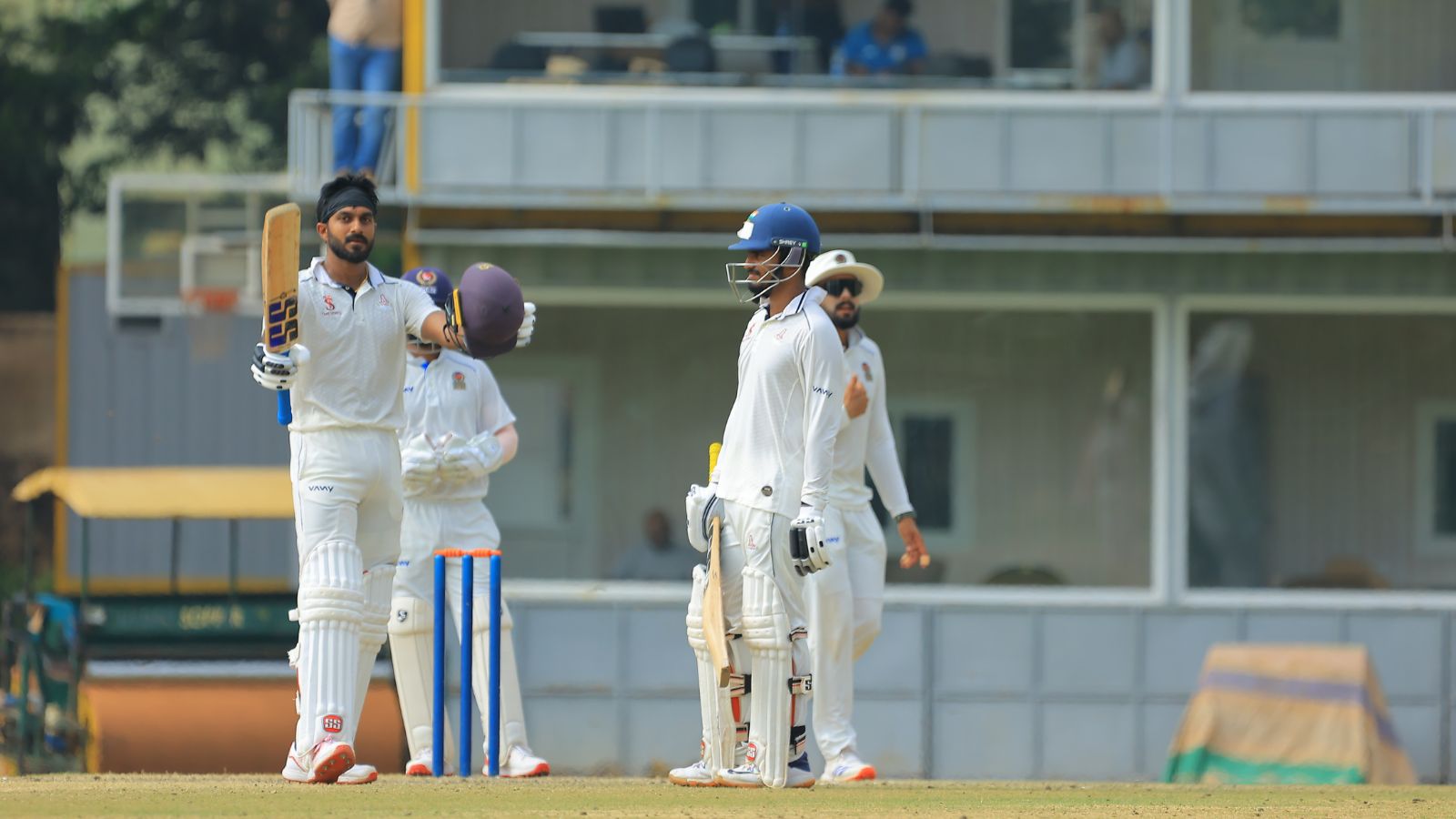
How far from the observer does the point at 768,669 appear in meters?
8.51

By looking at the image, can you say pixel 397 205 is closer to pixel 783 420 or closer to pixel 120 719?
pixel 120 719

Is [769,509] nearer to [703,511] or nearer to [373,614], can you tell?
[703,511]

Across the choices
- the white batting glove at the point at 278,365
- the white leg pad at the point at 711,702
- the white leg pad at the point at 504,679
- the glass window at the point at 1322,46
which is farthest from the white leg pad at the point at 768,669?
the glass window at the point at 1322,46

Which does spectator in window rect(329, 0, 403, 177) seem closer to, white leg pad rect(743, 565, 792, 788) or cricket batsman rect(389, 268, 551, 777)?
cricket batsman rect(389, 268, 551, 777)

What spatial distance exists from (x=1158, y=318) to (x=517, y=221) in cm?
362

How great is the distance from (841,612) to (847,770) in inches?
25.5

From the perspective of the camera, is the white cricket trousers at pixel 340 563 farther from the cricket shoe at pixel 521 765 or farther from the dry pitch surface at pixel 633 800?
the cricket shoe at pixel 521 765

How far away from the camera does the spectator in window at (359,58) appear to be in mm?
14031

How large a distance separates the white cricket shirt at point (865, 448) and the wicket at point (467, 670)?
1.54 m

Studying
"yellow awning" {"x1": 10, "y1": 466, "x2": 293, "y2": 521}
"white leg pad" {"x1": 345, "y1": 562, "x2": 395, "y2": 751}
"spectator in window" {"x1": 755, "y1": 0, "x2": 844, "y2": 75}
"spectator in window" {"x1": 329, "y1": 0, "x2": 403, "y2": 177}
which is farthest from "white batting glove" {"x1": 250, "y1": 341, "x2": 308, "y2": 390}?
"yellow awning" {"x1": 10, "y1": 466, "x2": 293, "y2": 521}

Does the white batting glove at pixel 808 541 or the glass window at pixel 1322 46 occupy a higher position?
the glass window at pixel 1322 46

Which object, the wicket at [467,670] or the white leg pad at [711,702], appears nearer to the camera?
the white leg pad at [711,702]

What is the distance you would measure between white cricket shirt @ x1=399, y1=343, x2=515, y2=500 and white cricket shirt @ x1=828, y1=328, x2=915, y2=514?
1.40 metres

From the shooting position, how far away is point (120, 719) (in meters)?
14.7
